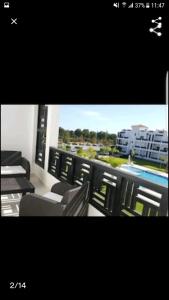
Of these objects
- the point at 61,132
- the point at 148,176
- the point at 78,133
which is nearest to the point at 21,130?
the point at 61,132

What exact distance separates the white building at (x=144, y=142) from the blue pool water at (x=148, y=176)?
4.9 inches

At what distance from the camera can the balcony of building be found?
1671 millimetres

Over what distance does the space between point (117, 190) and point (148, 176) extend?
397 mm

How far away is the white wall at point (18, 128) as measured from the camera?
4812mm

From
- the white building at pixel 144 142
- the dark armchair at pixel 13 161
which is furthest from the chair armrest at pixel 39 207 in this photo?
the dark armchair at pixel 13 161

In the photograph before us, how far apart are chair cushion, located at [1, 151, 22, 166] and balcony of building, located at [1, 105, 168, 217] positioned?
297 millimetres

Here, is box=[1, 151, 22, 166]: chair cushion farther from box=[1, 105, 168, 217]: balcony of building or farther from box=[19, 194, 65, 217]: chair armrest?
box=[19, 194, 65, 217]: chair armrest

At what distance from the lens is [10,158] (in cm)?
463
